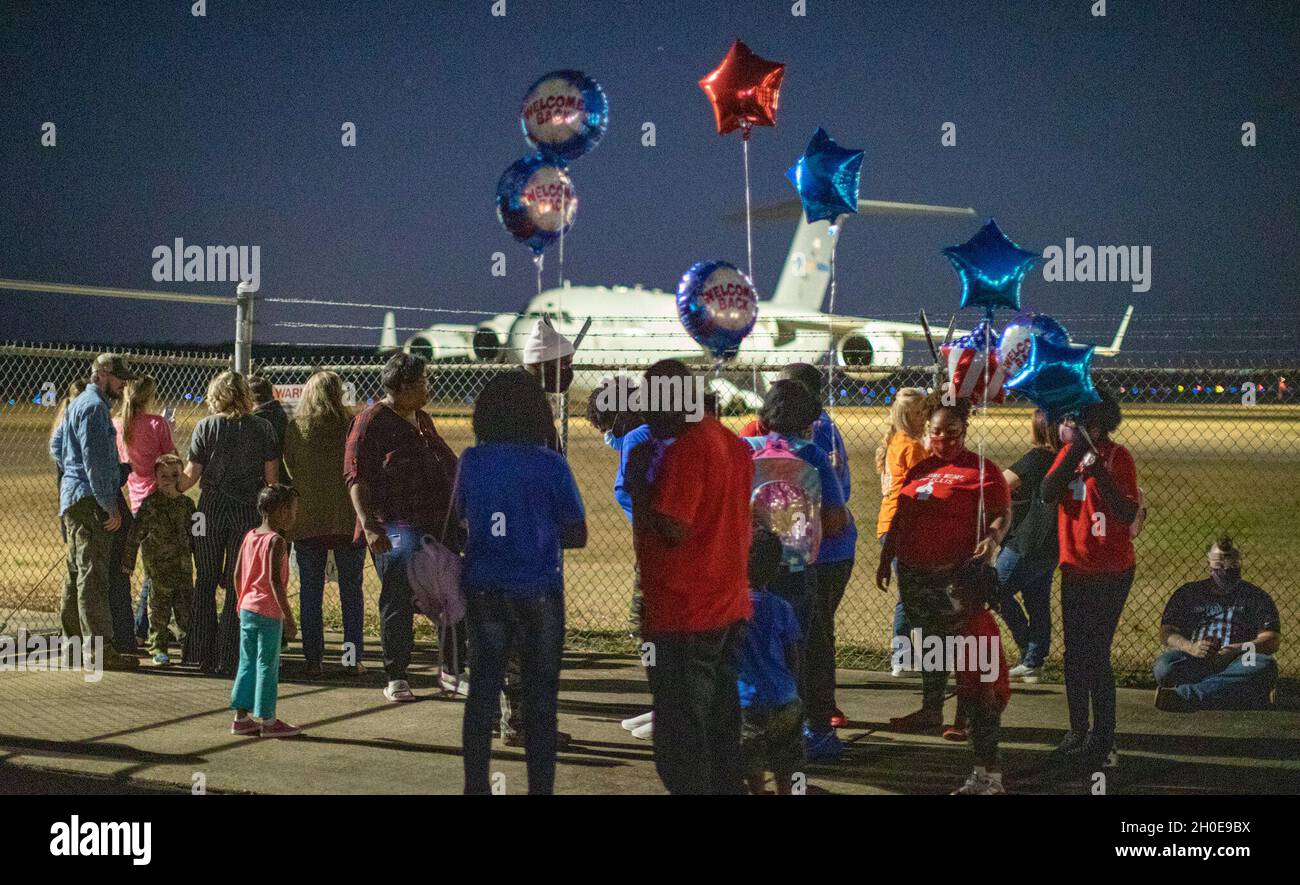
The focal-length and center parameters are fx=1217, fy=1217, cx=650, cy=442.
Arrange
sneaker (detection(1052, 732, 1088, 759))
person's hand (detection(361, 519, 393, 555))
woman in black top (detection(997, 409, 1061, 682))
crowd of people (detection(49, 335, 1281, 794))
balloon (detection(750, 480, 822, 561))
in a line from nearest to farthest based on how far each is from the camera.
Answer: crowd of people (detection(49, 335, 1281, 794)), balloon (detection(750, 480, 822, 561)), sneaker (detection(1052, 732, 1088, 759)), person's hand (detection(361, 519, 393, 555)), woman in black top (detection(997, 409, 1061, 682))

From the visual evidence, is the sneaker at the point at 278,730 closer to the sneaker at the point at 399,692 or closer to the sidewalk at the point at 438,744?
the sidewalk at the point at 438,744

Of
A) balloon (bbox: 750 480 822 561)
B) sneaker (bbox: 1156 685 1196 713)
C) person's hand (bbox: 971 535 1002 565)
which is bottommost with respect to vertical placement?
sneaker (bbox: 1156 685 1196 713)

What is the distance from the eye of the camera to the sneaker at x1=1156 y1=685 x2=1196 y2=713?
6449 mm

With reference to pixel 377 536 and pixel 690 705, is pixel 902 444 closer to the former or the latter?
pixel 377 536

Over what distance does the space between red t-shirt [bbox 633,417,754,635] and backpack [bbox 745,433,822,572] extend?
0.53 meters

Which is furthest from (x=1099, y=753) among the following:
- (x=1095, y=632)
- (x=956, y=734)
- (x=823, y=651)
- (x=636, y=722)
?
(x=636, y=722)

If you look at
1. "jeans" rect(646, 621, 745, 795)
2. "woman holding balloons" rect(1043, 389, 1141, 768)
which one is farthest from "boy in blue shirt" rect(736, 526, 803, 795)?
"woman holding balloons" rect(1043, 389, 1141, 768)

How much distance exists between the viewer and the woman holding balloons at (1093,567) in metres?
5.36

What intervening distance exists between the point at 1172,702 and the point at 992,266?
8.24 feet

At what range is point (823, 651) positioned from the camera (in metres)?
5.66

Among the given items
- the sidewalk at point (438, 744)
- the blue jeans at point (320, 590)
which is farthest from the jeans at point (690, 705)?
the blue jeans at point (320, 590)

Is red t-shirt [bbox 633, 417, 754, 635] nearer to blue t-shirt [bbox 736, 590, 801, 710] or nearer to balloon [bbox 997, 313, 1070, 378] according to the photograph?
blue t-shirt [bbox 736, 590, 801, 710]

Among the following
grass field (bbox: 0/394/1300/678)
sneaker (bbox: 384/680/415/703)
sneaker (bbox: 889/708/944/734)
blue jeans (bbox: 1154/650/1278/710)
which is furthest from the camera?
grass field (bbox: 0/394/1300/678)
